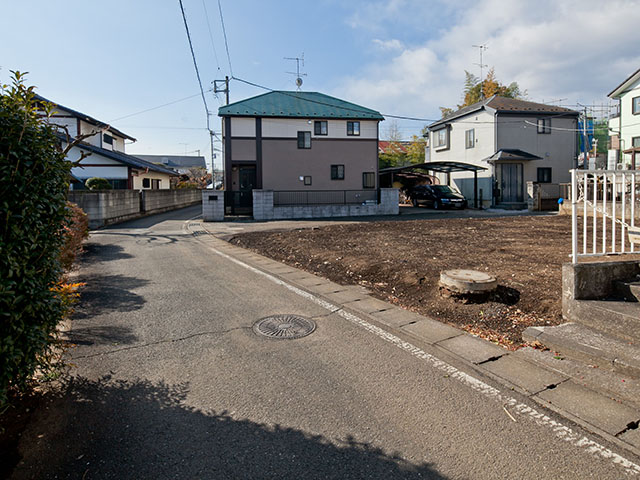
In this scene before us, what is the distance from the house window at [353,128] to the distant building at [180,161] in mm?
50571

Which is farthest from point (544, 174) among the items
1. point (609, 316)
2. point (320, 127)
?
point (609, 316)

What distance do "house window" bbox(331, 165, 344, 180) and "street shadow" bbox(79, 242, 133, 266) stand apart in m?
15.3

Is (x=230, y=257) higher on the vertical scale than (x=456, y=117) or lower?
lower

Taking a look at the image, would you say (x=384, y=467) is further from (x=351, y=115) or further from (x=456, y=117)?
(x=456, y=117)

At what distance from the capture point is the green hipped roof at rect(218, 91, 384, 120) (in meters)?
23.3

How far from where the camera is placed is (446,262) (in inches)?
289

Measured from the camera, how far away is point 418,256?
8047 millimetres

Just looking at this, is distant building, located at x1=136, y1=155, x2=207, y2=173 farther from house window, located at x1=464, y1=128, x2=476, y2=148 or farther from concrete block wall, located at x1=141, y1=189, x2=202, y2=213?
house window, located at x1=464, y1=128, x2=476, y2=148

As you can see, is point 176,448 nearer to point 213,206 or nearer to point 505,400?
point 505,400

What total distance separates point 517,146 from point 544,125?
7.97ft

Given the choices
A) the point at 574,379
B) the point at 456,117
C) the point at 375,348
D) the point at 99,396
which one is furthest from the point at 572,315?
the point at 456,117

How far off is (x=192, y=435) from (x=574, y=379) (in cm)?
295

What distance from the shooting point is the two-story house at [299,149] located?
75.7 feet

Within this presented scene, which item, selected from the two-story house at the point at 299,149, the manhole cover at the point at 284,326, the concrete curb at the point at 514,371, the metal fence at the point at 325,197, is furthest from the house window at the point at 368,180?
the manhole cover at the point at 284,326
